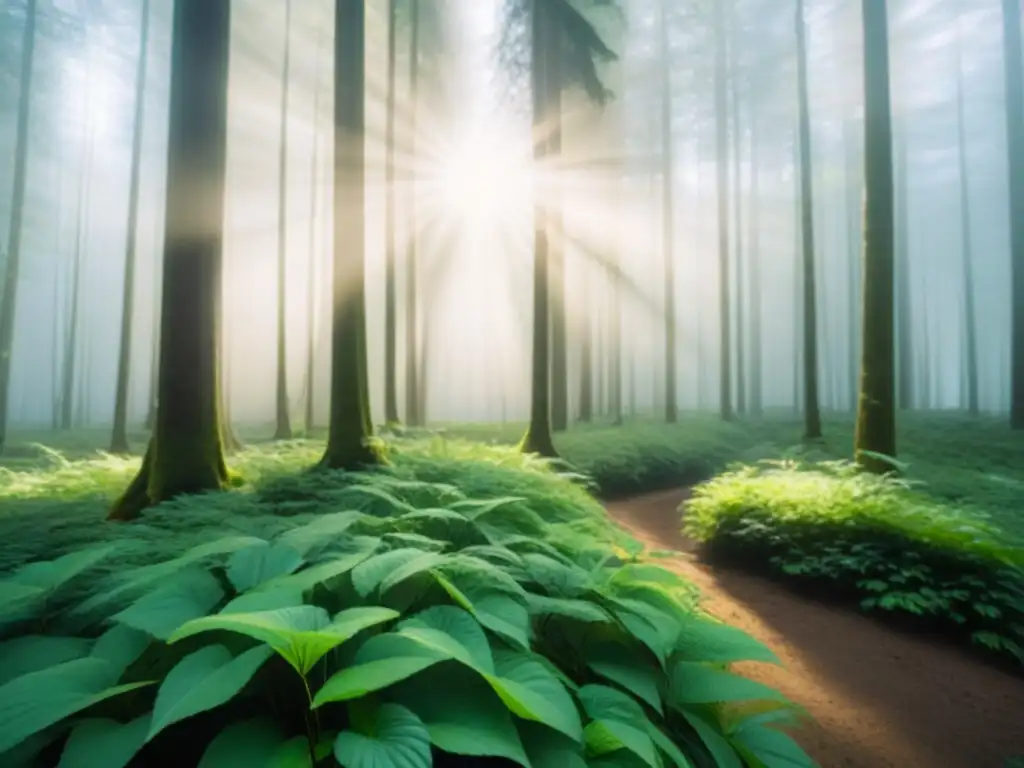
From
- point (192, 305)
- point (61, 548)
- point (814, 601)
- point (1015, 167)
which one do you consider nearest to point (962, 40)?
point (1015, 167)

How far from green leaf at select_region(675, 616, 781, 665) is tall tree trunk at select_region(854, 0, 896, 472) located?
6.51 m

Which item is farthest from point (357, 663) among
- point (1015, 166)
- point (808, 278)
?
point (1015, 166)

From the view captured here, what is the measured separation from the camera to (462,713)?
5.92ft

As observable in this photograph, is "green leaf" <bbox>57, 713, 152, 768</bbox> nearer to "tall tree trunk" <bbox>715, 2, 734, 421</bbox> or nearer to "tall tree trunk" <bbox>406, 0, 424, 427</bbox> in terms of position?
"tall tree trunk" <bbox>406, 0, 424, 427</bbox>

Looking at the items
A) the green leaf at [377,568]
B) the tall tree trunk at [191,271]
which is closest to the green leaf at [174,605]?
the green leaf at [377,568]

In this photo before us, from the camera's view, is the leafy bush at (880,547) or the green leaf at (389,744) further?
the leafy bush at (880,547)

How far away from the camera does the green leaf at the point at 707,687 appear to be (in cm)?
223

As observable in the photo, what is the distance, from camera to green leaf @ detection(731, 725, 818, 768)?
220 centimetres

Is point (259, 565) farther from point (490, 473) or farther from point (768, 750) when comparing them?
point (490, 473)

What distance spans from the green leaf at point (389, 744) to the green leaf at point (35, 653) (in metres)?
1.36

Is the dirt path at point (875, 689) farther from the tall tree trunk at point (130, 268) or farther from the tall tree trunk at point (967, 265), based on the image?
the tall tree trunk at point (967, 265)

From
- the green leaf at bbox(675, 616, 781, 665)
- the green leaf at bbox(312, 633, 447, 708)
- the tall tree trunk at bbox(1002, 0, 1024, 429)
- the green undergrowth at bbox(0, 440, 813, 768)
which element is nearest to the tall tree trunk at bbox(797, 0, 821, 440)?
the tall tree trunk at bbox(1002, 0, 1024, 429)

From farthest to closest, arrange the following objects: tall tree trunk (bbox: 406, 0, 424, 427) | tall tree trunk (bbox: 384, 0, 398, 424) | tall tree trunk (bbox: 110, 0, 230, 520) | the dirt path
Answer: tall tree trunk (bbox: 406, 0, 424, 427) → tall tree trunk (bbox: 384, 0, 398, 424) → tall tree trunk (bbox: 110, 0, 230, 520) → the dirt path

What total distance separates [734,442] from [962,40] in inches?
856
